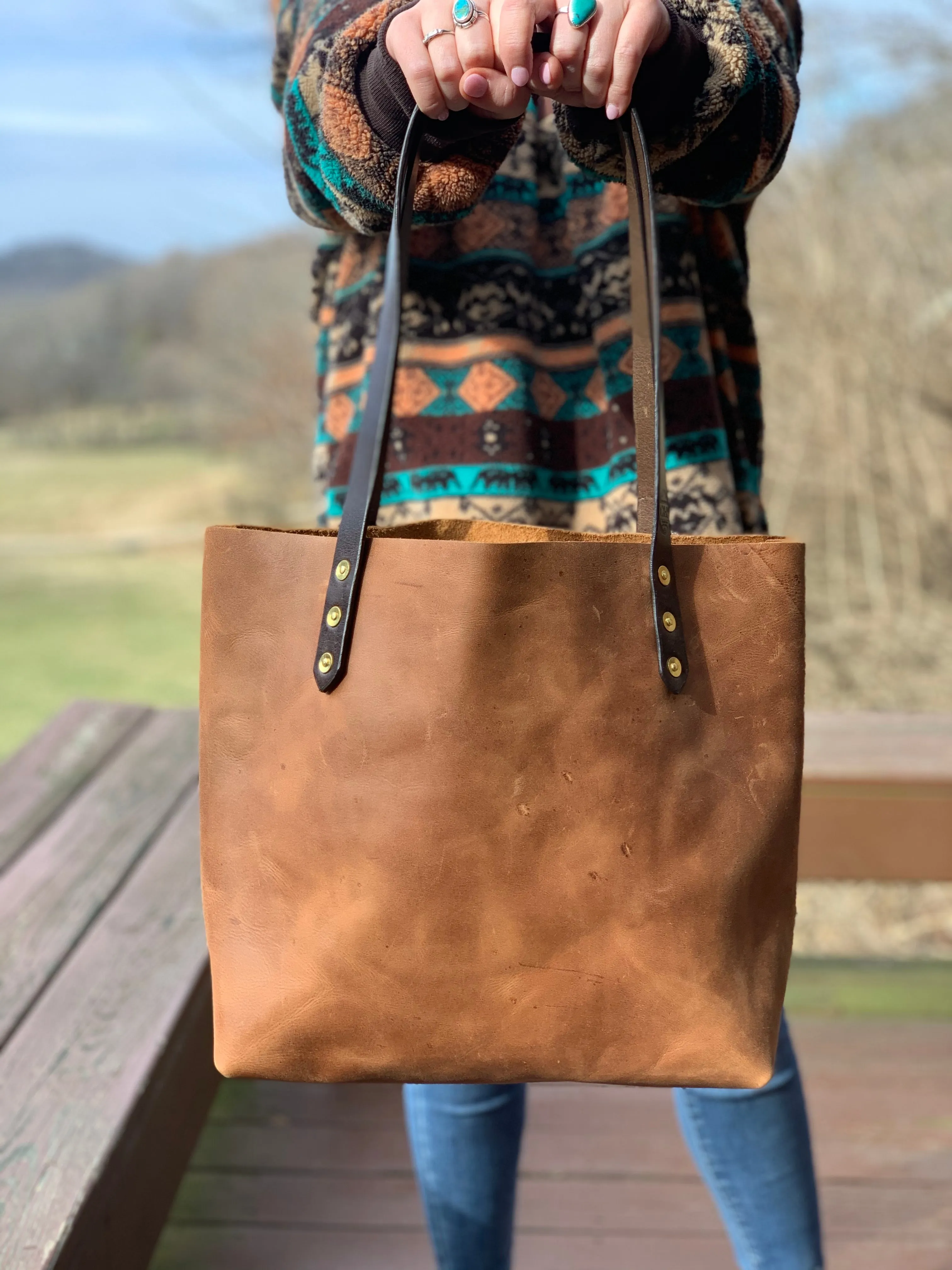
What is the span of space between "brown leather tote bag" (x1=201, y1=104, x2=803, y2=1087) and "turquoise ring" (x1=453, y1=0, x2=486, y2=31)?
0.07 metres

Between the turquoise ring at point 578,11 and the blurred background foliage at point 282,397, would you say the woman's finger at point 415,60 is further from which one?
the blurred background foliage at point 282,397

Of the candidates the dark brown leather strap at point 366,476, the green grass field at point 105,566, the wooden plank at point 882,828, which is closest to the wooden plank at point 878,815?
the wooden plank at point 882,828

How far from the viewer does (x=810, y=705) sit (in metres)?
3.54

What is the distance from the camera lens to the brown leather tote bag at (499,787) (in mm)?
593

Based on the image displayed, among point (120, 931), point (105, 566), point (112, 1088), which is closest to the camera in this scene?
point (112, 1088)

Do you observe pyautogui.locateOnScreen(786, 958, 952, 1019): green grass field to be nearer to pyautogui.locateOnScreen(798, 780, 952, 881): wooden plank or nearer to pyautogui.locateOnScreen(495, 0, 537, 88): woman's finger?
pyautogui.locateOnScreen(798, 780, 952, 881): wooden plank

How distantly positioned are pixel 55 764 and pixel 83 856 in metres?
0.36

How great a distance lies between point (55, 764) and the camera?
5.65ft

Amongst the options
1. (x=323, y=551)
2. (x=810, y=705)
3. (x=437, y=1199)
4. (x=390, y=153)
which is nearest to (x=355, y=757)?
(x=323, y=551)

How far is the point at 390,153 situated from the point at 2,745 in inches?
145

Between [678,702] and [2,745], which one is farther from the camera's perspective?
[2,745]

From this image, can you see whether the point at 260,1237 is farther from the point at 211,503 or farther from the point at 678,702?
the point at 211,503

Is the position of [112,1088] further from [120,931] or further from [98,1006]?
[120,931]

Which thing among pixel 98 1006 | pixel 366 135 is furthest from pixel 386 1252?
pixel 366 135
